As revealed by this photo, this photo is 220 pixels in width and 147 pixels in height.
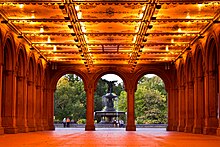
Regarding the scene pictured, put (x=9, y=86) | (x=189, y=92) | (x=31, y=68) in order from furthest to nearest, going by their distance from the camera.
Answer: (x=31, y=68)
(x=189, y=92)
(x=9, y=86)

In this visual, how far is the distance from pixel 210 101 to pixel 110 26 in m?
7.02

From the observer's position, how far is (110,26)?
28.0 metres

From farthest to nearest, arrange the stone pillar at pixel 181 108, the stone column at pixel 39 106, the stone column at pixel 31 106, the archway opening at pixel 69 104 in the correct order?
1. the archway opening at pixel 69 104
2. the stone column at pixel 39 106
3. the stone pillar at pixel 181 108
4. the stone column at pixel 31 106

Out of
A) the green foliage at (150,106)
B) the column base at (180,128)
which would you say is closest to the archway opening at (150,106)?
the green foliage at (150,106)

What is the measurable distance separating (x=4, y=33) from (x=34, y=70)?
1094 cm

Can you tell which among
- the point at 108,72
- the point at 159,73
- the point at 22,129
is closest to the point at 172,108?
the point at 159,73

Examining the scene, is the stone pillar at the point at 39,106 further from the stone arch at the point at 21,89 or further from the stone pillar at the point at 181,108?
the stone pillar at the point at 181,108

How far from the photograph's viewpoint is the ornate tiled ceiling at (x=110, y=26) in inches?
906

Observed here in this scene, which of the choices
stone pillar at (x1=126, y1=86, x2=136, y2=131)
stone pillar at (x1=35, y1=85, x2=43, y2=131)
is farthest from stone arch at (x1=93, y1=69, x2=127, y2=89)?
stone pillar at (x1=35, y1=85, x2=43, y2=131)

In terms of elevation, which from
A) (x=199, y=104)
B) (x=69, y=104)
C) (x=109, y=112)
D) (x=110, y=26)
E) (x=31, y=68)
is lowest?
(x=109, y=112)

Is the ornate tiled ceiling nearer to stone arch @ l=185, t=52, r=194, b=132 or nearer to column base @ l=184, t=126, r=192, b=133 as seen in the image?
stone arch @ l=185, t=52, r=194, b=132

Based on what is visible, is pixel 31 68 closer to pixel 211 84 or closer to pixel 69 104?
pixel 211 84

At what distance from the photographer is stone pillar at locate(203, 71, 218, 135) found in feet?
93.5

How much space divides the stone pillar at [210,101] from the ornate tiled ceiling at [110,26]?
105 inches
